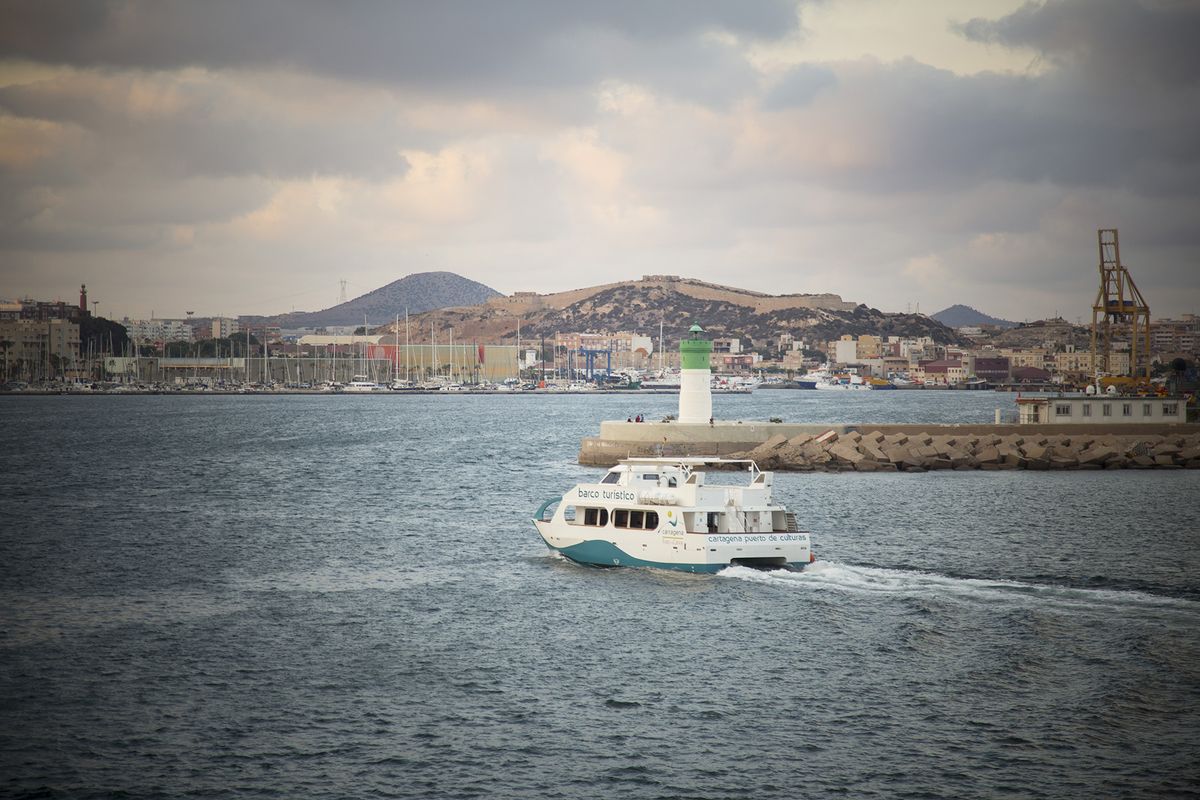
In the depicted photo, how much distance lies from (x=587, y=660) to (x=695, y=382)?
39.4 m

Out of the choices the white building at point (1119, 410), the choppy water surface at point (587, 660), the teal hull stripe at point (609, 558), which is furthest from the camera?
the white building at point (1119, 410)

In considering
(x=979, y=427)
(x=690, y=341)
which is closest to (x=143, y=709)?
(x=690, y=341)

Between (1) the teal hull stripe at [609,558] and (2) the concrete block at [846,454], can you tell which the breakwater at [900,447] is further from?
(1) the teal hull stripe at [609,558]

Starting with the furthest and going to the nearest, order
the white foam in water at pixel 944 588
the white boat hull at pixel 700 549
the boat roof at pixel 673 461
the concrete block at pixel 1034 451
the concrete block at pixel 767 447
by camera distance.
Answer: the concrete block at pixel 1034 451
the concrete block at pixel 767 447
the boat roof at pixel 673 461
the white boat hull at pixel 700 549
the white foam in water at pixel 944 588

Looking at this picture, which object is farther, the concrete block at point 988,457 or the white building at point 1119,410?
the white building at point 1119,410

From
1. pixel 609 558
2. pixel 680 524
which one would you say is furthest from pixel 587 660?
pixel 609 558

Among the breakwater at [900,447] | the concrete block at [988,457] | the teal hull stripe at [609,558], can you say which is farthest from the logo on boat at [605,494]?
the concrete block at [988,457]

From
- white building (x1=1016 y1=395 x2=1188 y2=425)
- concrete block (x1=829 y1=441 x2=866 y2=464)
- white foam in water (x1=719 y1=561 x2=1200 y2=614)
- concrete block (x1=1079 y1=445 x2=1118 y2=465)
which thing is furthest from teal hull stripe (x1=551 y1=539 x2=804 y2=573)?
white building (x1=1016 y1=395 x2=1188 y2=425)

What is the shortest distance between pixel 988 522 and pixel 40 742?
32.6m

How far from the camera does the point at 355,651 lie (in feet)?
81.3

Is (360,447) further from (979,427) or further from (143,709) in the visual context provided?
(143,709)

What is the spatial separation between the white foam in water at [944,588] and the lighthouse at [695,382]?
28.3 meters

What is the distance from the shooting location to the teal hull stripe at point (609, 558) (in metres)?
31.3

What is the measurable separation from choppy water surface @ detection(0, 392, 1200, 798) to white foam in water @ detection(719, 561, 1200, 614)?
12 centimetres
